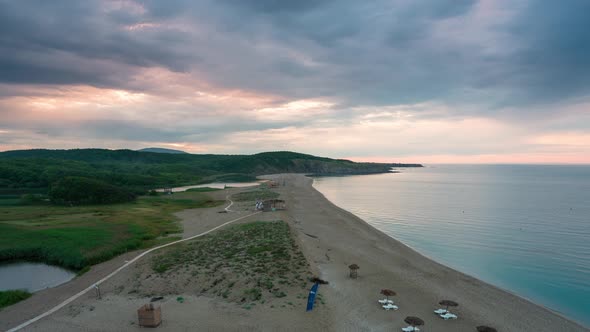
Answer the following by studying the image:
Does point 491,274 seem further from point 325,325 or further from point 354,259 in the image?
point 325,325

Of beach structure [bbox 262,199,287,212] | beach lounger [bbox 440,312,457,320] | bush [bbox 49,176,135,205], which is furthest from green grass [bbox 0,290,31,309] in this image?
bush [bbox 49,176,135,205]

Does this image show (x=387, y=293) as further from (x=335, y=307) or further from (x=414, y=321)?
(x=335, y=307)

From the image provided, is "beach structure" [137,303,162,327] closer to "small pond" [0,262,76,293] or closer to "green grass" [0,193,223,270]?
"small pond" [0,262,76,293]

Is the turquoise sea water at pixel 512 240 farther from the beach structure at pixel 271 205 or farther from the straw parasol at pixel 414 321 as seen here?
the beach structure at pixel 271 205

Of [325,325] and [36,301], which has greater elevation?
[325,325]

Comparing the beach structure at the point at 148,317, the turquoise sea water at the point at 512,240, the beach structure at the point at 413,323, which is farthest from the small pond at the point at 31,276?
the turquoise sea water at the point at 512,240

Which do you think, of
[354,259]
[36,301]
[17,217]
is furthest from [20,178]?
[354,259]

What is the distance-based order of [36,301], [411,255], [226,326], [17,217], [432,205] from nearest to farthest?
[226,326], [36,301], [411,255], [17,217], [432,205]

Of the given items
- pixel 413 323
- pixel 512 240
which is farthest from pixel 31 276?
pixel 512 240
